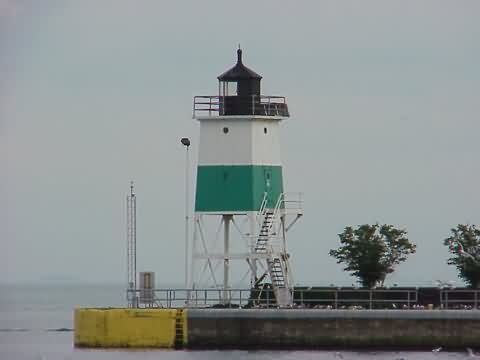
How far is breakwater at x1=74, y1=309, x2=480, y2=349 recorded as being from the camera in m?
69.7

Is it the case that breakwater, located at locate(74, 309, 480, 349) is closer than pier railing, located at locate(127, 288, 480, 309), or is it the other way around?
breakwater, located at locate(74, 309, 480, 349)

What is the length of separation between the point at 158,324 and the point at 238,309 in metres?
2.66

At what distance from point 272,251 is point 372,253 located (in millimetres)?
3595

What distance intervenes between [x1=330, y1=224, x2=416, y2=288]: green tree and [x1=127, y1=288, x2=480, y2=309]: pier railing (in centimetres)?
260

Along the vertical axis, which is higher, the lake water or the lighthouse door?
the lighthouse door

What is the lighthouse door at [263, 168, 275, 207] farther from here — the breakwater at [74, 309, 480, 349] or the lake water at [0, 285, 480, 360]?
the lake water at [0, 285, 480, 360]

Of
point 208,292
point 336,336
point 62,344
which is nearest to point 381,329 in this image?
point 336,336

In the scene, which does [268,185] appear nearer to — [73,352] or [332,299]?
[332,299]

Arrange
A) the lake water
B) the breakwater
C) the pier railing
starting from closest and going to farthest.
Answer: the lake water, the breakwater, the pier railing

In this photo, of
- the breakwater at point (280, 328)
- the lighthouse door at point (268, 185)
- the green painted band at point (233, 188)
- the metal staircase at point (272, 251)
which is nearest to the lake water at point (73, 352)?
the breakwater at point (280, 328)

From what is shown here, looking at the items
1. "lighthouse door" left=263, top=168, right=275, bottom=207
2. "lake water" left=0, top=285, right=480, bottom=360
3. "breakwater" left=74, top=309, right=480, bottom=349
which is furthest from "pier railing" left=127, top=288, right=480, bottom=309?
"lighthouse door" left=263, top=168, right=275, bottom=207

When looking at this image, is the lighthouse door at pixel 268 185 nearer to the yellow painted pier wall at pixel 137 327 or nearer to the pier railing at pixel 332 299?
the pier railing at pixel 332 299

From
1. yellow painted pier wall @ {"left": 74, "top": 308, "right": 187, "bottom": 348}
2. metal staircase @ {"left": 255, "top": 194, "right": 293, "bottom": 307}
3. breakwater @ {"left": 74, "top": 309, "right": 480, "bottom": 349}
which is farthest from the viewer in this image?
metal staircase @ {"left": 255, "top": 194, "right": 293, "bottom": 307}

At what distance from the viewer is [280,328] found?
7025 centimetres
